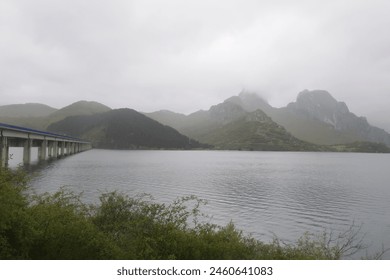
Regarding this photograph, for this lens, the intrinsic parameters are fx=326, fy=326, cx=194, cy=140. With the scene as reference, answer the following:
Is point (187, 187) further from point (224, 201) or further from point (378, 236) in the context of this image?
point (378, 236)

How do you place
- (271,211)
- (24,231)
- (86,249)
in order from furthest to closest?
(271,211)
(86,249)
(24,231)

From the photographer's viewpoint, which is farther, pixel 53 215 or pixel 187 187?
pixel 187 187

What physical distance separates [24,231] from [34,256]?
1.15m

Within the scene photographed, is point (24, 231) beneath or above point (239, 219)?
above

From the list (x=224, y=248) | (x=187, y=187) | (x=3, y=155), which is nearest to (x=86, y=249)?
(x=224, y=248)

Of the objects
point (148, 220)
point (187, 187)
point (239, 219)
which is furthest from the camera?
point (187, 187)

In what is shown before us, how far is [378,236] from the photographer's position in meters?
32.2

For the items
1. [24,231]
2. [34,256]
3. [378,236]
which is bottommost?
[378,236]

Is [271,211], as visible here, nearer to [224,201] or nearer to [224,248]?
[224,201]

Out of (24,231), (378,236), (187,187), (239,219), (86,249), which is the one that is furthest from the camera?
(187,187)

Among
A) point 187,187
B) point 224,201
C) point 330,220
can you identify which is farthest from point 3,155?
point 330,220
